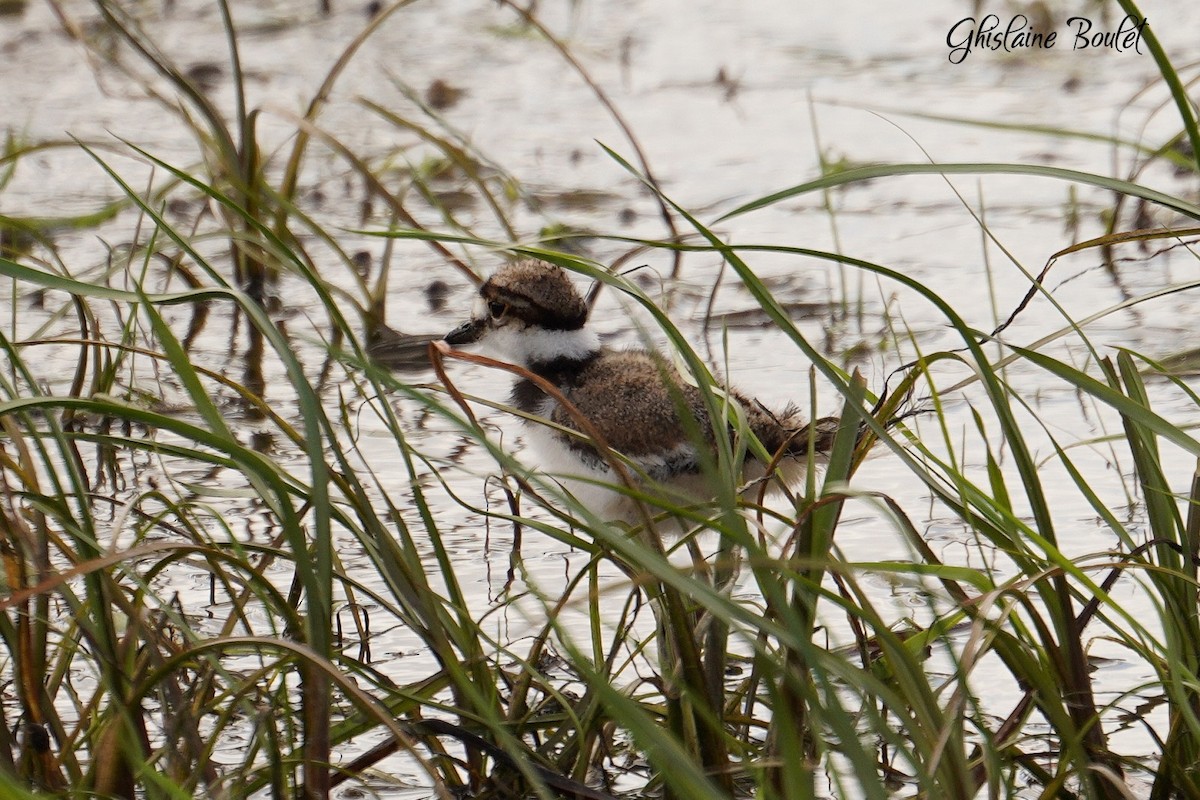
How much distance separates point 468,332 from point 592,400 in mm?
695

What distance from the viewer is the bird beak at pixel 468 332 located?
4641 millimetres

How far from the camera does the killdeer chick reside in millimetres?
3885

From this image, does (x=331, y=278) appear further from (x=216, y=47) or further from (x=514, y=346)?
(x=216, y=47)

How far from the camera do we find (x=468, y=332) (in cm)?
467

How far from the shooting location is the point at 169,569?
3596 mm
